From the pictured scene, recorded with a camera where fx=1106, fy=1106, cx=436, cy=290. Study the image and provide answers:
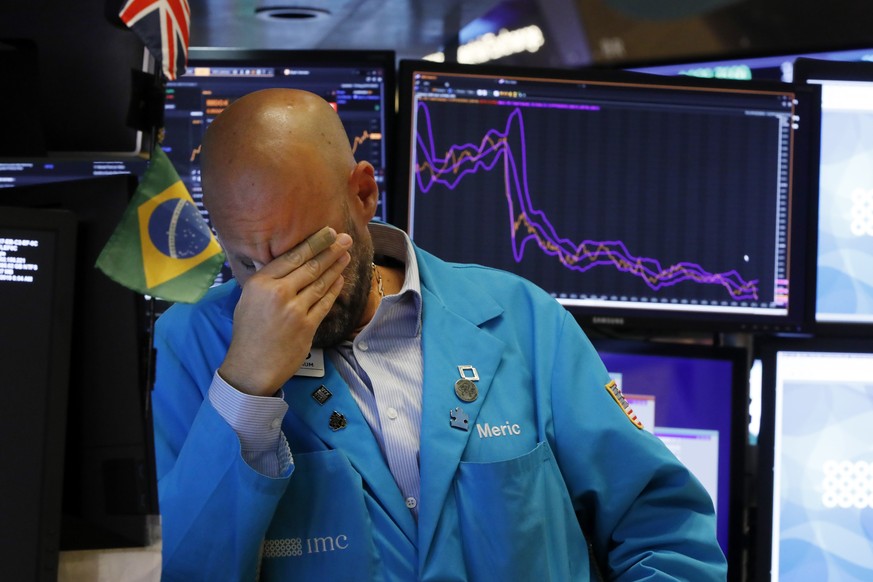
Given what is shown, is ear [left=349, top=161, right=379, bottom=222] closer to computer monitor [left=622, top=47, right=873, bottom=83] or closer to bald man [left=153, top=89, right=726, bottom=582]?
bald man [left=153, top=89, right=726, bottom=582]

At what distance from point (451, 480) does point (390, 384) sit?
16 cm

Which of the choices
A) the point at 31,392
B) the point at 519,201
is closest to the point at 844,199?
the point at 519,201

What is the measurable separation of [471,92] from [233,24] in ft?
14.1

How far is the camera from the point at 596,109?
215 cm

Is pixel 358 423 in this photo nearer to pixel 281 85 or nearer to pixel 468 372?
pixel 468 372

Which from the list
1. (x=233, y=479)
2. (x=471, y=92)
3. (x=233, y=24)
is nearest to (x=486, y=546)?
(x=233, y=479)

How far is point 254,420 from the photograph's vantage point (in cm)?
133

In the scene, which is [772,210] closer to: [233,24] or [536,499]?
[536,499]

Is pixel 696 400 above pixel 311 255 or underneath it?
underneath

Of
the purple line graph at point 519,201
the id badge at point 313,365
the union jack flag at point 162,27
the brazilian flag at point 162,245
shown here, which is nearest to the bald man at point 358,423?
the id badge at point 313,365

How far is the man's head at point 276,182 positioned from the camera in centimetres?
141

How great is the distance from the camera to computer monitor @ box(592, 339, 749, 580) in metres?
2.14

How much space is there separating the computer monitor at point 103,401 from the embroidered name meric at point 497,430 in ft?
1.91

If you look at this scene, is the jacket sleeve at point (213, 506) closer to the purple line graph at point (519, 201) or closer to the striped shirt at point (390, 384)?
the striped shirt at point (390, 384)
